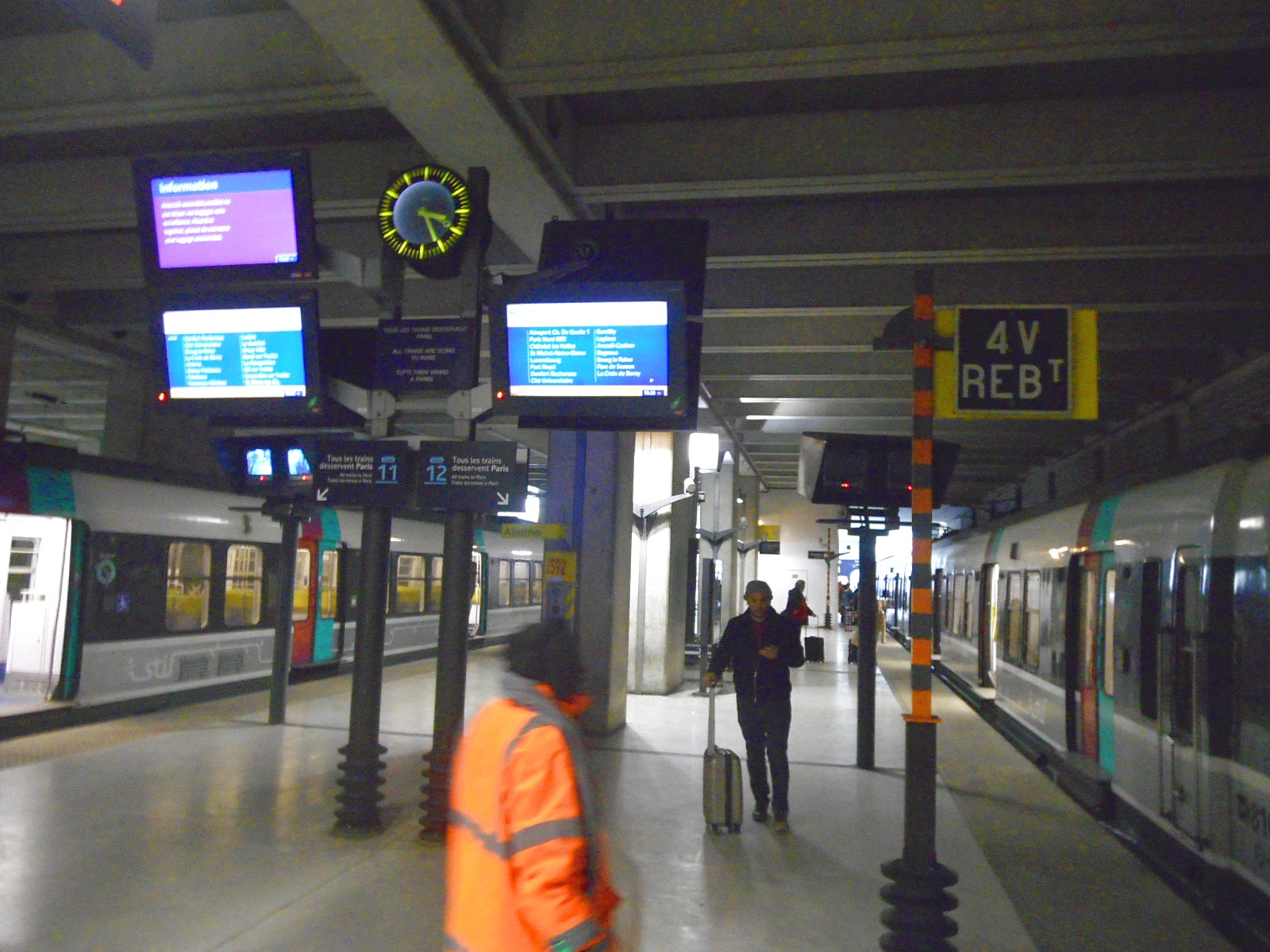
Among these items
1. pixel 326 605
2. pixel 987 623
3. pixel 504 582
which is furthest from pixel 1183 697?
pixel 504 582

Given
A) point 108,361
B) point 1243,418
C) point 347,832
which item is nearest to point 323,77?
point 347,832

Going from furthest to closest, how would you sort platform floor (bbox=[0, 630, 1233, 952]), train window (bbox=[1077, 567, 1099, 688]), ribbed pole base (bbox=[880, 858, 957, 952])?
train window (bbox=[1077, 567, 1099, 688]) < platform floor (bbox=[0, 630, 1233, 952]) < ribbed pole base (bbox=[880, 858, 957, 952])

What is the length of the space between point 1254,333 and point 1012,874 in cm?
743

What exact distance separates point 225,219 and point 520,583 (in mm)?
18517

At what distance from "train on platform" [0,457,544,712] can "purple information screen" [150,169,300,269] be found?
14.7 ft

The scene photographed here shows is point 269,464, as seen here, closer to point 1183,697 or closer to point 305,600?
point 305,600

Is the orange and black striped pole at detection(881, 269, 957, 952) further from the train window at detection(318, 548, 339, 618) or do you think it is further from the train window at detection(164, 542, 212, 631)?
the train window at detection(318, 548, 339, 618)

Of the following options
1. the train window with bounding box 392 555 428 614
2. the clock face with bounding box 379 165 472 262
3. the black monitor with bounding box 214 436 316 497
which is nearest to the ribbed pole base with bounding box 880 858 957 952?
the clock face with bounding box 379 165 472 262

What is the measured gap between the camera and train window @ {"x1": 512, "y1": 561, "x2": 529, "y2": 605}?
79.6ft

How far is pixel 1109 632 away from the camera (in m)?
8.16

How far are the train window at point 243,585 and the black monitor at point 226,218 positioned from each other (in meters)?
7.44

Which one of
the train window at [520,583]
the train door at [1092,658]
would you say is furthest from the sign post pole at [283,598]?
the train window at [520,583]

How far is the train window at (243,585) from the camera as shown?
13.6 m

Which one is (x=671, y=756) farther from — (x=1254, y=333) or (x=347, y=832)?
(x=1254, y=333)
